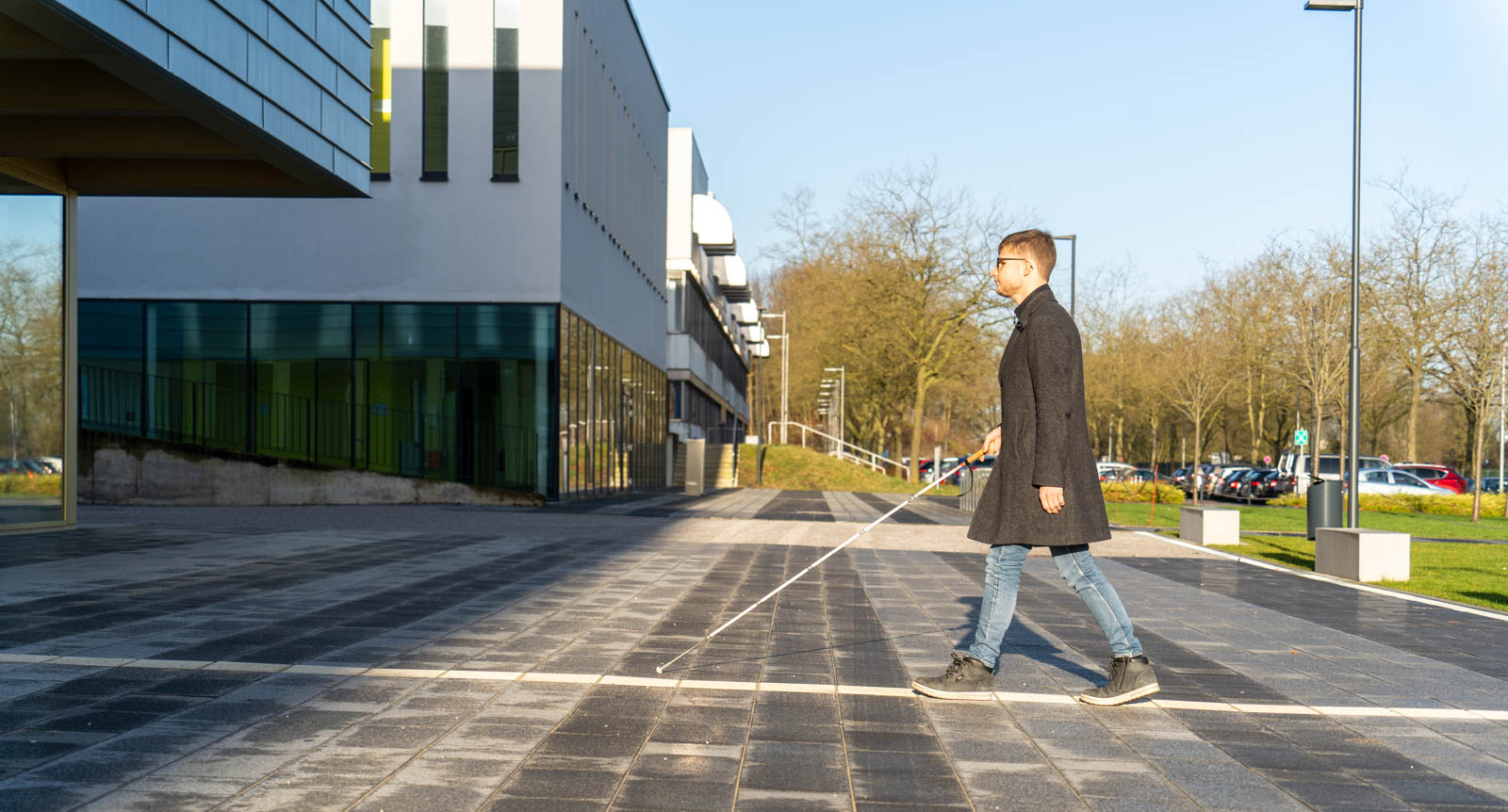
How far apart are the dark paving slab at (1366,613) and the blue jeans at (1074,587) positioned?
103 inches

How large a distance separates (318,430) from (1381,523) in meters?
20.7

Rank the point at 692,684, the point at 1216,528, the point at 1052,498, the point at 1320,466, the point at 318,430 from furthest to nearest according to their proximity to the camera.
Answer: the point at 1320,466 → the point at 318,430 → the point at 1216,528 → the point at 692,684 → the point at 1052,498

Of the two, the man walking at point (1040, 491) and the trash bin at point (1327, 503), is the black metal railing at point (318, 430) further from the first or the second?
the man walking at point (1040, 491)

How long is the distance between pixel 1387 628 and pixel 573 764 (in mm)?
6714

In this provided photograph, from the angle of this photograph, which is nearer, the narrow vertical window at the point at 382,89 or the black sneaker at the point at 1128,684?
the black sneaker at the point at 1128,684

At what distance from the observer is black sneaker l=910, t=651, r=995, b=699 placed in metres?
5.90

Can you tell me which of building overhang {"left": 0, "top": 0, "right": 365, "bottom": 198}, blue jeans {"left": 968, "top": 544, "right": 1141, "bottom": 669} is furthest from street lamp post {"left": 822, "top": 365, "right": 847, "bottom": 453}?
blue jeans {"left": 968, "top": 544, "right": 1141, "bottom": 669}

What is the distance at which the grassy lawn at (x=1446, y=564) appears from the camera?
39.7 ft

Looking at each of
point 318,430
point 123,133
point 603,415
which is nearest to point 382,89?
point 318,430

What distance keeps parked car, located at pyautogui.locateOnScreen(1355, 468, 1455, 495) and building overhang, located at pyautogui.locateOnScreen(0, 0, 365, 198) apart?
111ft

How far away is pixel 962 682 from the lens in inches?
233

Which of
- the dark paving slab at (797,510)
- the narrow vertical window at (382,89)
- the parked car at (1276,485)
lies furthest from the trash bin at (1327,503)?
the parked car at (1276,485)

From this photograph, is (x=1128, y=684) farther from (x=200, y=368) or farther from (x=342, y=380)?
(x=200, y=368)

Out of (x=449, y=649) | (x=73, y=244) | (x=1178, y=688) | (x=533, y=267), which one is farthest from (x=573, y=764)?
(x=533, y=267)
